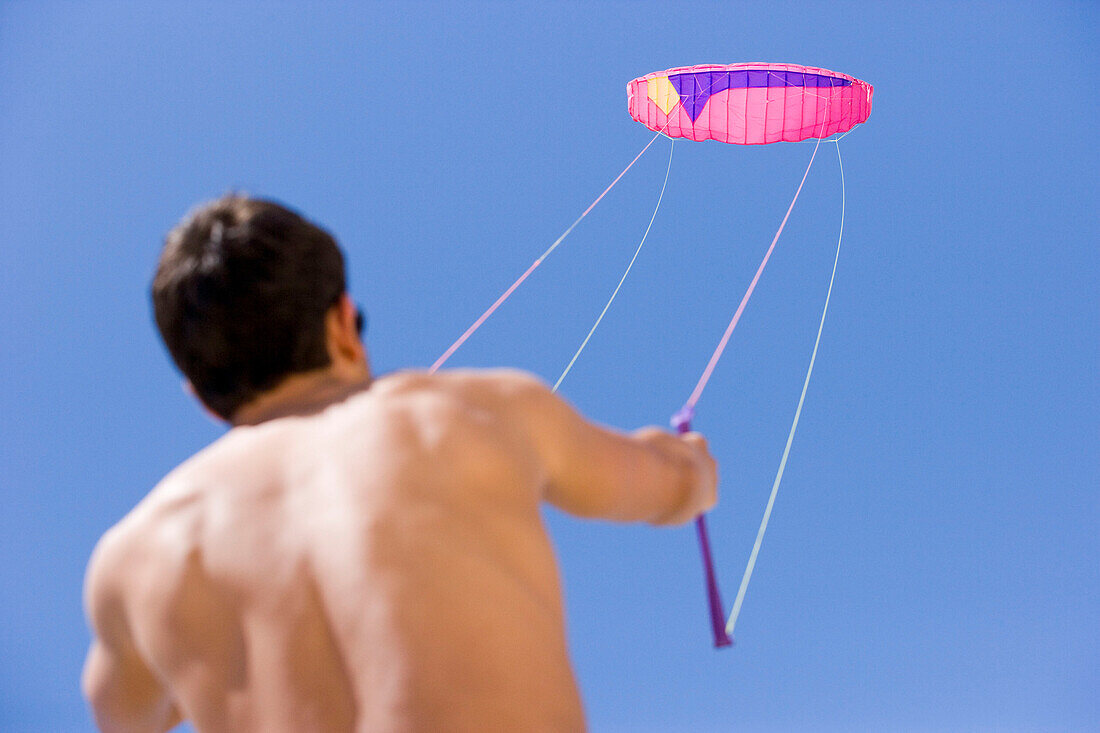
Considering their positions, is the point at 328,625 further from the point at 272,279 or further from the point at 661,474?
the point at 661,474

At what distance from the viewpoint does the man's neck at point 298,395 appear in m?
1.35

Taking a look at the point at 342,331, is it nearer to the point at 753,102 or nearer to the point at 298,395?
the point at 298,395

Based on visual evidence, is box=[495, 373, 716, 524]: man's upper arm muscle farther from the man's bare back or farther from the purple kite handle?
the purple kite handle

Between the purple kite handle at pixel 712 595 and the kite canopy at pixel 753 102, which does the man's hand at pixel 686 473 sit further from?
the kite canopy at pixel 753 102

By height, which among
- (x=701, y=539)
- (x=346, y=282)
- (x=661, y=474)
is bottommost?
(x=701, y=539)

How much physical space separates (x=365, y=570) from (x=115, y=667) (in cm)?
48

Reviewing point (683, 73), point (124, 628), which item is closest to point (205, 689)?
point (124, 628)

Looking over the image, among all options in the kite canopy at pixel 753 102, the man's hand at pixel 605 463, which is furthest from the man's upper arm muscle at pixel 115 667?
the kite canopy at pixel 753 102

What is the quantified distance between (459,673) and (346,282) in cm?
55

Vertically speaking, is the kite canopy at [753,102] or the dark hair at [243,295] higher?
the kite canopy at [753,102]

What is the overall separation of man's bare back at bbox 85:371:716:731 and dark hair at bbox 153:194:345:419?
0.27 feet

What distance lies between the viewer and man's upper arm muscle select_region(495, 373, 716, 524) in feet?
4.39

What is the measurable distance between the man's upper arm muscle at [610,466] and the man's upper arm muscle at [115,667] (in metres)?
0.55

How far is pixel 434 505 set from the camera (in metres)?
1.20
